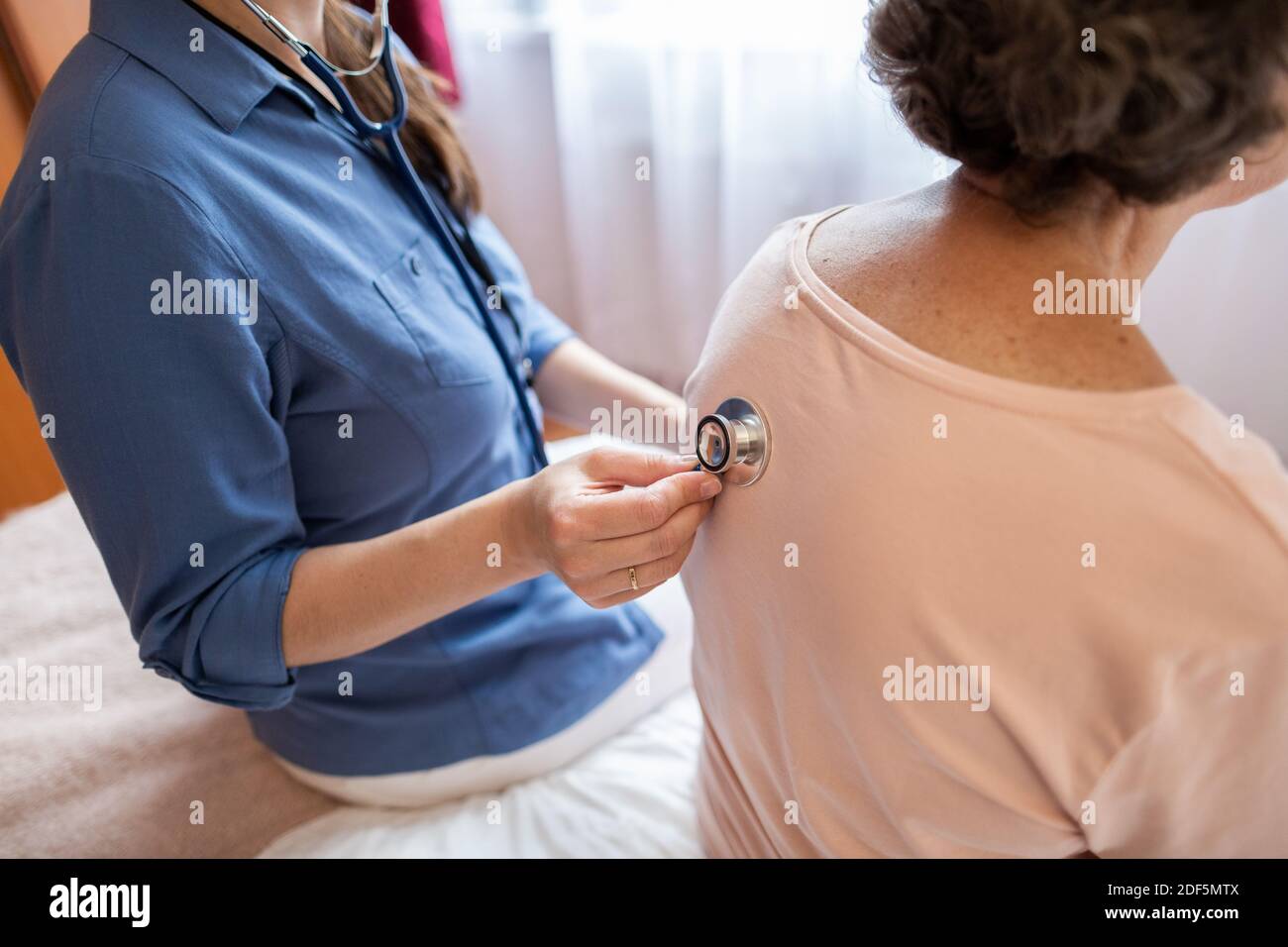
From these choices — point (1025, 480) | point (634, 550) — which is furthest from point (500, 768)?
point (1025, 480)

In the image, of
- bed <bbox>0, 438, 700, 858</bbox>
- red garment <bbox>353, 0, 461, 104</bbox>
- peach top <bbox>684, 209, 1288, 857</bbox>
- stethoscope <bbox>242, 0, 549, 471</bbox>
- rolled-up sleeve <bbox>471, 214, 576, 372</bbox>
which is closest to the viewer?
peach top <bbox>684, 209, 1288, 857</bbox>

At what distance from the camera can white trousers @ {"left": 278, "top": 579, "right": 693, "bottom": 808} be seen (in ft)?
2.92

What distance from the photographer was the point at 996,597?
47 cm

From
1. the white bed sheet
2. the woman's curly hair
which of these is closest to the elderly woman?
the woman's curly hair

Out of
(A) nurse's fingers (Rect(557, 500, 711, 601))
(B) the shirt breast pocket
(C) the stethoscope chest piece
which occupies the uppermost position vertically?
(B) the shirt breast pocket

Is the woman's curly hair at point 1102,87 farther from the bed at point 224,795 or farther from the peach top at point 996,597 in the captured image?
the bed at point 224,795

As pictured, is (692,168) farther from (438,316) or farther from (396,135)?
(438,316)

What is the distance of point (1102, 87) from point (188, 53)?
631 mm

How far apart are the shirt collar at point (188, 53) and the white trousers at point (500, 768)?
1.93ft

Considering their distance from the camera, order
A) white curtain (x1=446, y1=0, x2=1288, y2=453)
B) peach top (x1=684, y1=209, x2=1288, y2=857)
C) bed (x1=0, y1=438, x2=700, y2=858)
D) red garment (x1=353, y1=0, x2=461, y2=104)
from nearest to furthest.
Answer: peach top (x1=684, y1=209, x2=1288, y2=857) → bed (x1=0, y1=438, x2=700, y2=858) → white curtain (x1=446, y1=0, x2=1288, y2=453) → red garment (x1=353, y1=0, x2=461, y2=104)

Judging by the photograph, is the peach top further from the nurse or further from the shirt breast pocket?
the shirt breast pocket

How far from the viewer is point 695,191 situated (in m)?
1.85

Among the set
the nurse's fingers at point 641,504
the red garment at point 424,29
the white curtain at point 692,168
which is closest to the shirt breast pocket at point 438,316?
the nurse's fingers at point 641,504

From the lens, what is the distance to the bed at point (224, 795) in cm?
83
